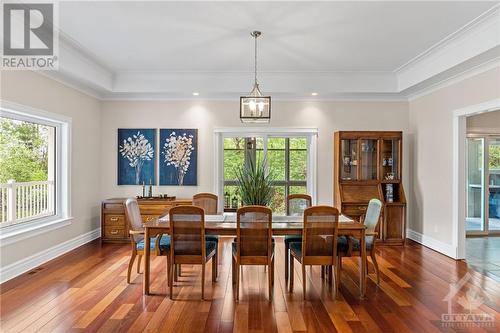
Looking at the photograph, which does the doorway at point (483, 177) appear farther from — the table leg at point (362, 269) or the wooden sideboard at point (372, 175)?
the table leg at point (362, 269)

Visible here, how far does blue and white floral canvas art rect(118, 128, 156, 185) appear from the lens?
249 inches

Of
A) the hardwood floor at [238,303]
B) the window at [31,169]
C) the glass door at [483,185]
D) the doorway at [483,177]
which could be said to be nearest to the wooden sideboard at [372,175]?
the hardwood floor at [238,303]

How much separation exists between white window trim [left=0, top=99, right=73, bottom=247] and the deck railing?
82mm

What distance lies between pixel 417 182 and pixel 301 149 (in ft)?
7.23

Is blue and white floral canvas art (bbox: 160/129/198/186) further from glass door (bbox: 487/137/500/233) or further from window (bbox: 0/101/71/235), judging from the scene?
glass door (bbox: 487/137/500/233)

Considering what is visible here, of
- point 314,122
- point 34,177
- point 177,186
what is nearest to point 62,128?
point 34,177

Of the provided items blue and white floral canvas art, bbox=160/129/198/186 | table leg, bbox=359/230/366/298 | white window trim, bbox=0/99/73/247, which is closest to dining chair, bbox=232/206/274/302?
table leg, bbox=359/230/366/298

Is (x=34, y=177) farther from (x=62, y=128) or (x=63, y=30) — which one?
(x=63, y=30)

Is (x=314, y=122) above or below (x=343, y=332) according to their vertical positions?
above

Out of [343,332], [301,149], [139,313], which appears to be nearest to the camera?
[343,332]

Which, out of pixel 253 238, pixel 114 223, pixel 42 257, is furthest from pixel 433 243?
pixel 42 257

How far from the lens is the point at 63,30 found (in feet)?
13.1

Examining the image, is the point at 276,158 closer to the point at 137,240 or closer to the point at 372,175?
the point at 372,175

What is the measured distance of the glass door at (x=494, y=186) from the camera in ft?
A: 22.1
